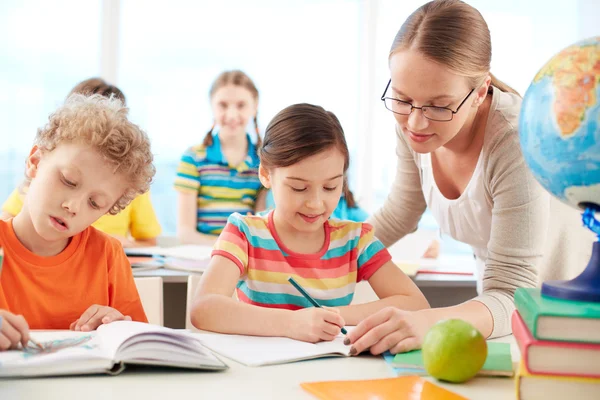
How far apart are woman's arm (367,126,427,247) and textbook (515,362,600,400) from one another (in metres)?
1.06

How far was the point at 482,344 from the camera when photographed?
1022 millimetres

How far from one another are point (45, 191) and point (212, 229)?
1991mm

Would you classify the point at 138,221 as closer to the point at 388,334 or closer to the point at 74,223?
the point at 74,223

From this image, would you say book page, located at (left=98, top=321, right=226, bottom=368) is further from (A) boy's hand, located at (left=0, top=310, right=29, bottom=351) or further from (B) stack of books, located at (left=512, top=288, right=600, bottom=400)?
(B) stack of books, located at (left=512, top=288, right=600, bottom=400)

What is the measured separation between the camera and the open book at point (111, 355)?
38.3 inches

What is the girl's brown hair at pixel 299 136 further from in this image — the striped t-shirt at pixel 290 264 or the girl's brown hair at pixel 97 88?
the girl's brown hair at pixel 97 88

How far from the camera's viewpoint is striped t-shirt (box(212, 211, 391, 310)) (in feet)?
5.27

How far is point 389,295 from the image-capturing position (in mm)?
1613

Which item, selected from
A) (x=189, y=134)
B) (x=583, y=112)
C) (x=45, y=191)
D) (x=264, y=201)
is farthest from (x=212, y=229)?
(x=583, y=112)

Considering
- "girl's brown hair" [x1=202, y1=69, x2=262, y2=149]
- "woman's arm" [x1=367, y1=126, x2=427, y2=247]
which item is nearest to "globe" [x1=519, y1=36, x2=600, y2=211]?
"woman's arm" [x1=367, y1=126, x2=427, y2=247]

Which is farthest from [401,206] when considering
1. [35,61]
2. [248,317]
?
[35,61]

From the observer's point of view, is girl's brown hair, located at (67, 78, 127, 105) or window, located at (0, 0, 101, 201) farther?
window, located at (0, 0, 101, 201)

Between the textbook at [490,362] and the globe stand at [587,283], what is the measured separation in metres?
0.16

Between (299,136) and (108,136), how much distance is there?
42 cm
